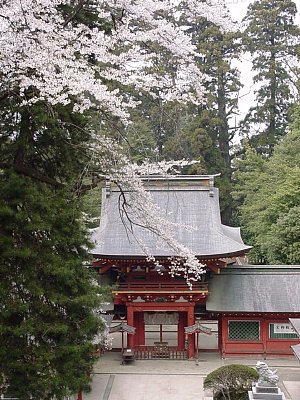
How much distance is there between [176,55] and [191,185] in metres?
11.3

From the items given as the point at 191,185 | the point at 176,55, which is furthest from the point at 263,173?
the point at 176,55

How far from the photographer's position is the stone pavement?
1188 centimetres

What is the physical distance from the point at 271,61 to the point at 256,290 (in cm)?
2090

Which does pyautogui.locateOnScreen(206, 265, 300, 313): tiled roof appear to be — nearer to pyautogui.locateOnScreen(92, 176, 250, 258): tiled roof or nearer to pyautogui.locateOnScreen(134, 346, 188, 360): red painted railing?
pyautogui.locateOnScreen(92, 176, 250, 258): tiled roof

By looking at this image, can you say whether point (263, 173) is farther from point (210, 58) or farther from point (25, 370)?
point (25, 370)

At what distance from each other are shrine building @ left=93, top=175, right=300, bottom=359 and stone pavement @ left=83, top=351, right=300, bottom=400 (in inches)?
20.4

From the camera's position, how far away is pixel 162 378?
43.3ft

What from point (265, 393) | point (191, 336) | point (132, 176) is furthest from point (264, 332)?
point (132, 176)

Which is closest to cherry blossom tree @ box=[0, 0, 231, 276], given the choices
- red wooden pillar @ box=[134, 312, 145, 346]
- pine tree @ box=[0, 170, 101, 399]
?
pine tree @ box=[0, 170, 101, 399]

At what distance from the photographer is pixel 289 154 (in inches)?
997

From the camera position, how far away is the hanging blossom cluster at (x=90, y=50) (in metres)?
5.39

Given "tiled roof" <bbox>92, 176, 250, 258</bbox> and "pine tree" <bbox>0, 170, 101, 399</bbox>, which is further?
"tiled roof" <bbox>92, 176, 250, 258</bbox>

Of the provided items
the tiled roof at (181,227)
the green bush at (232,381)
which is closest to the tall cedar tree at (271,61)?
the tiled roof at (181,227)

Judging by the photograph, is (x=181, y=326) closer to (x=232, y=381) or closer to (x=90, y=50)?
(x=232, y=381)
